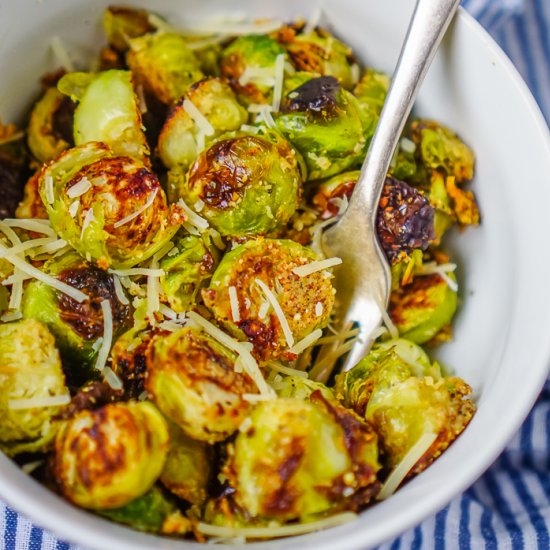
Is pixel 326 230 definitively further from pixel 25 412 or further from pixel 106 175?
pixel 25 412

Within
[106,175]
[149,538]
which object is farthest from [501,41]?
[149,538]

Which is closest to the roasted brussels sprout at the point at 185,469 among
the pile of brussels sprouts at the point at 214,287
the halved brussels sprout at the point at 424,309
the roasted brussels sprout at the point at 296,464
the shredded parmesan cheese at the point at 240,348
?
the pile of brussels sprouts at the point at 214,287

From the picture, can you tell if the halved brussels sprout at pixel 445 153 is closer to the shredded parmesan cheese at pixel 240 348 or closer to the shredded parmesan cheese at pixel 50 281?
the shredded parmesan cheese at pixel 240 348

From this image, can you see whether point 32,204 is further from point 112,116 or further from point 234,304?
point 234,304

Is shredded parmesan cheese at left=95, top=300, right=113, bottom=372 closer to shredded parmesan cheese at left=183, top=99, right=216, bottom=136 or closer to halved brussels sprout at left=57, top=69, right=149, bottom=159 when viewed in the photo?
halved brussels sprout at left=57, top=69, right=149, bottom=159

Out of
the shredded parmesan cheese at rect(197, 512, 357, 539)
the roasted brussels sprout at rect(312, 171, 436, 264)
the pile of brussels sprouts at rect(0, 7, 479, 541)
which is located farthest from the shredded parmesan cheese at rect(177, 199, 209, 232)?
the shredded parmesan cheese at rect(197, 512, 357, 539)
